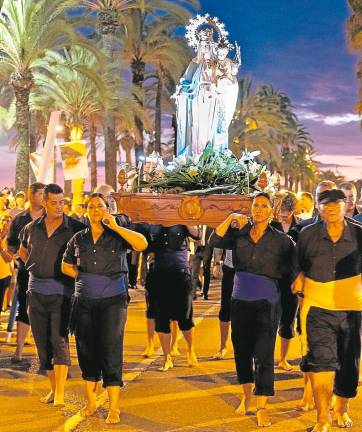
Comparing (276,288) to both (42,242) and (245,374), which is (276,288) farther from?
(42,242)

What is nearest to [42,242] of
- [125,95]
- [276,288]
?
[276,288]

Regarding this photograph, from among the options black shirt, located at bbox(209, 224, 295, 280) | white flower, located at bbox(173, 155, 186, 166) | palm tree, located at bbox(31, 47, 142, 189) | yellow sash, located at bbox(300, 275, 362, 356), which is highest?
palm tree, located at bbox(31, 47, 142, 189)

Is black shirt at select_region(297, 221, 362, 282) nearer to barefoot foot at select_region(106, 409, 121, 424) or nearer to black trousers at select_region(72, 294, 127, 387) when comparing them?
black trousers at select_region(72, 294, 127, 387)

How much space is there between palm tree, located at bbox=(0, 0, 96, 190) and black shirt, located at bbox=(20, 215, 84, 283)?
15.0 m

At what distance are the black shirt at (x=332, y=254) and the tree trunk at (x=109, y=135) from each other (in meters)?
21.2

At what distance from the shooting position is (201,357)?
32.2 ft

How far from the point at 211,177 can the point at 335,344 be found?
8.80ft

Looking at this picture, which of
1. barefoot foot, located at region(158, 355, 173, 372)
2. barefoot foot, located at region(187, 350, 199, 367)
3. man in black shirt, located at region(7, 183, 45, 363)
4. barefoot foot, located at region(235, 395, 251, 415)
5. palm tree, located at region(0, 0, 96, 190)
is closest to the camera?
barefoot foot, located at region(235, 395, 251, 415)

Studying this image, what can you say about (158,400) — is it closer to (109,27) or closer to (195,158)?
(195,158)

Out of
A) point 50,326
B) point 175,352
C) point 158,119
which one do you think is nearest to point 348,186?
point 175,352

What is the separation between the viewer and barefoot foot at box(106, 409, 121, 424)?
6657 mm

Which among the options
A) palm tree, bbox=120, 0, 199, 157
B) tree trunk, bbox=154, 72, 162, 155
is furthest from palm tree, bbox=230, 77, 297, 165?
palm tree, bbox=120, 0, 199, 157

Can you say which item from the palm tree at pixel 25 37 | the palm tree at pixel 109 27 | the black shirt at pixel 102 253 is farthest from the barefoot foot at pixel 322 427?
the palm tree at pixel 109 27

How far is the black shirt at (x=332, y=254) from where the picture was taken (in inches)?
253
